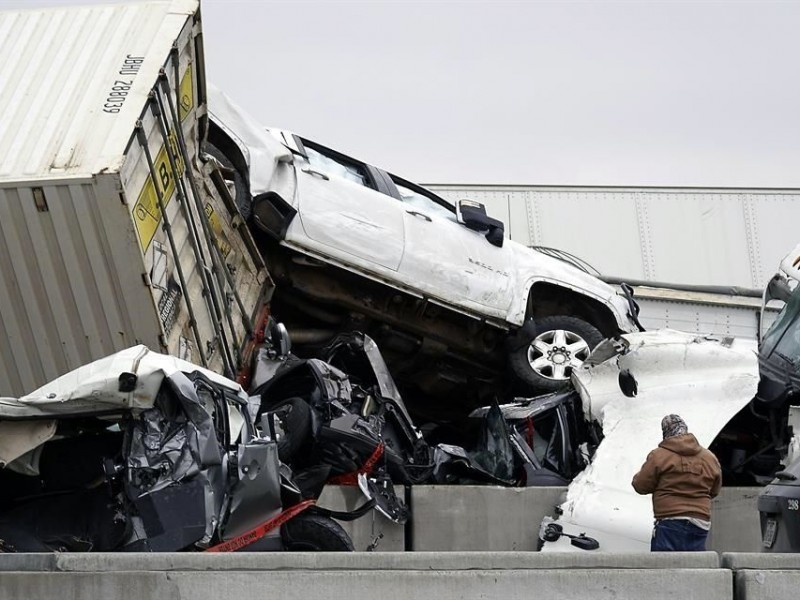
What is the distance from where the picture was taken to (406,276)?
1186 cm

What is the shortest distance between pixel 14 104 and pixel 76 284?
1311mm

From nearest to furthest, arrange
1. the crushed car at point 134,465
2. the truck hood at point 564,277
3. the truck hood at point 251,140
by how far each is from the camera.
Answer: the crushed car at point 134,465, the truck hood at point 251,140, the truck hood at point 564,277

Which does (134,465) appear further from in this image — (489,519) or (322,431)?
(489,519)

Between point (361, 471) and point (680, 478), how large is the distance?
2.12 meters

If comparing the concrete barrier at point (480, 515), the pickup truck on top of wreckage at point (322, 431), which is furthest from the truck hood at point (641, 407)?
the concrete barrier at point (480, 515)

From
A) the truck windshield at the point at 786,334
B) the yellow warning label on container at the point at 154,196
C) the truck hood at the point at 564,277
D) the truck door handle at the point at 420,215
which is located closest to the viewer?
the yellow warning label on container at the point at 154,196

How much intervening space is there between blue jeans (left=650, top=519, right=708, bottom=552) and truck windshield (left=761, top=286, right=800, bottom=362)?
2.94m

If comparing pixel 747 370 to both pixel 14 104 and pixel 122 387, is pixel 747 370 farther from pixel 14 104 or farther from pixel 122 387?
pixel 14 104

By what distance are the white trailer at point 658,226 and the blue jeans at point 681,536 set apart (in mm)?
11282

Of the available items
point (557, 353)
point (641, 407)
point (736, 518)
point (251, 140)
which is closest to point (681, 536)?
point (641, 407)

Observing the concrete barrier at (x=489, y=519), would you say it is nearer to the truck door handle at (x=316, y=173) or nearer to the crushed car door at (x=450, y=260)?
the crushed car door at (x=450, y=260)

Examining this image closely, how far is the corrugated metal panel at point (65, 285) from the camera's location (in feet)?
30.3

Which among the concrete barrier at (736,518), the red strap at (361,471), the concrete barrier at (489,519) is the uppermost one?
the red strap at (361,471)

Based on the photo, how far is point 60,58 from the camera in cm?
1016
